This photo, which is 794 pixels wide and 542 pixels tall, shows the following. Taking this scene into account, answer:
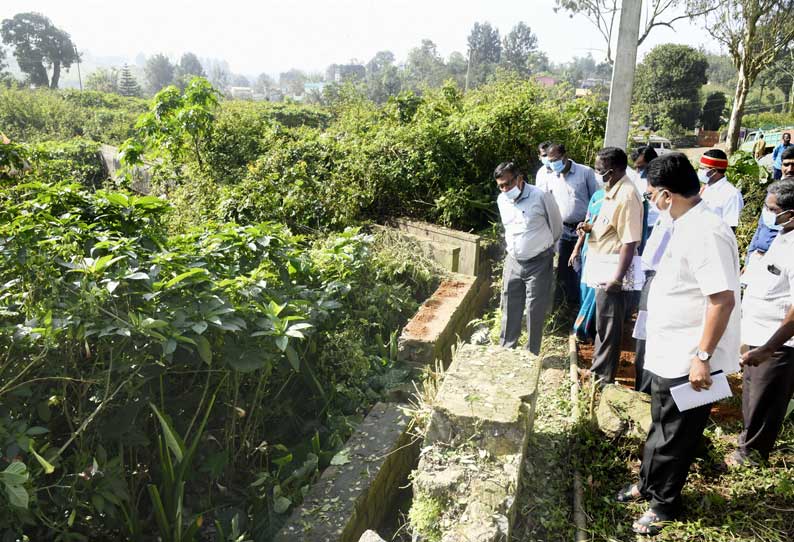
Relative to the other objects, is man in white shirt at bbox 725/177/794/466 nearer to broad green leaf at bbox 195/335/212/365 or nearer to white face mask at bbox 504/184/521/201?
white face mask at bbox 504/184/521/201

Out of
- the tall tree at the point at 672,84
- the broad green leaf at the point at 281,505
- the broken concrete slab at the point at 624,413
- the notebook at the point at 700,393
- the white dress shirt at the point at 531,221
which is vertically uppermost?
the tall tree at the point at 672,84

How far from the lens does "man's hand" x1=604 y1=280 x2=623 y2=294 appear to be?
405cm

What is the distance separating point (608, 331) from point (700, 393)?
152 centimetres

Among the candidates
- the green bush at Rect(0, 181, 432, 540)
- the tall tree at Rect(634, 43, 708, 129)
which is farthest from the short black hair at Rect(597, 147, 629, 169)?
the tall tree at Rect(634, 43, 708, 129)

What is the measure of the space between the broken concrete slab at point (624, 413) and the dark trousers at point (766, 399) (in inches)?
21.2

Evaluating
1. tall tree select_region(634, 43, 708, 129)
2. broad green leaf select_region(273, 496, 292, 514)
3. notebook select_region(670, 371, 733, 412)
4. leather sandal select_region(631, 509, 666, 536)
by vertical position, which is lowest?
leather sandal select_region(631, 509, 666, 536)

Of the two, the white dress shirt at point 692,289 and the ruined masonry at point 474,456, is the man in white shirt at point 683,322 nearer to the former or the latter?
the white dress shirt at point 692,289

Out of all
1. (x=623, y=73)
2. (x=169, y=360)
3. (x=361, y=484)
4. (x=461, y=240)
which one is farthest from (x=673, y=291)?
(x=623, y=73)

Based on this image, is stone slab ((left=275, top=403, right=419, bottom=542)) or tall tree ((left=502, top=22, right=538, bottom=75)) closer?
stone slab ((left=275, top=403, right=419, bottom=542))

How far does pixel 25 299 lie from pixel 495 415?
7.52ft

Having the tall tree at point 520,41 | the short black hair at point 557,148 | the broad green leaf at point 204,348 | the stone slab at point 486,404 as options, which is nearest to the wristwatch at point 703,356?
the stone slab at point 486,404

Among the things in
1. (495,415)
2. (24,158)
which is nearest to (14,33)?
(24,158)

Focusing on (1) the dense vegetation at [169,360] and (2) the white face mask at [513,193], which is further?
(2) the white face mask at [513,193]

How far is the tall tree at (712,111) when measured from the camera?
3709cm
